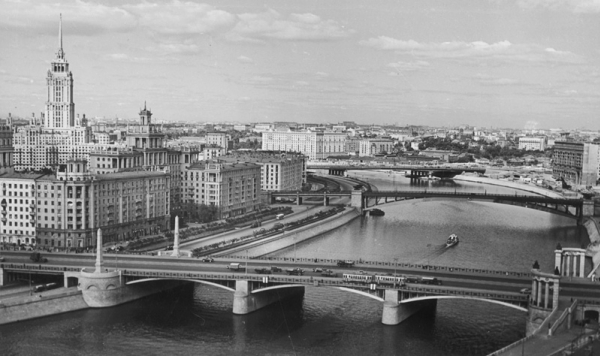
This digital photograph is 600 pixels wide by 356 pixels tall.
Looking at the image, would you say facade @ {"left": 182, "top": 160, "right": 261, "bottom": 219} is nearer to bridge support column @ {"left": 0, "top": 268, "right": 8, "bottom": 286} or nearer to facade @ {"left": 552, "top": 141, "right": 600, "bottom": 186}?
bridge support column @ {"left": 0, "top": 268, "right": 8, "bottom": 286}

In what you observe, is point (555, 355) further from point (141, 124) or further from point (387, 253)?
point (141, 124)

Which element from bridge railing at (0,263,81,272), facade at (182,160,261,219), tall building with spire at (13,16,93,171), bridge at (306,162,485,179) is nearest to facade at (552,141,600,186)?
bridge at (306,162,485,179)

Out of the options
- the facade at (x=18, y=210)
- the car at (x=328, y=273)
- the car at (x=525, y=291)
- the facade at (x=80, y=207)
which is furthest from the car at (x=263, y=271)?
the facade at (x=18, y=210)

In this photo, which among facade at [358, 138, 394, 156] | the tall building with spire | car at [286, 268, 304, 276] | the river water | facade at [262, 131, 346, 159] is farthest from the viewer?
facade at [358, 138, 394, 156]

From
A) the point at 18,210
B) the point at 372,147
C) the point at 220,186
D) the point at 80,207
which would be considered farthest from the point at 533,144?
the point at 18,210

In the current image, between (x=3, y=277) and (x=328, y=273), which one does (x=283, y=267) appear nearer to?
(x=328, y=273)

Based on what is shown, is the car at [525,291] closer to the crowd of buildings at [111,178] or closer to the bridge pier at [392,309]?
the bridge pier at [392,309]

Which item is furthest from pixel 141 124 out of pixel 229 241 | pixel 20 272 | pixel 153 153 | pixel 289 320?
pixel 289 320
